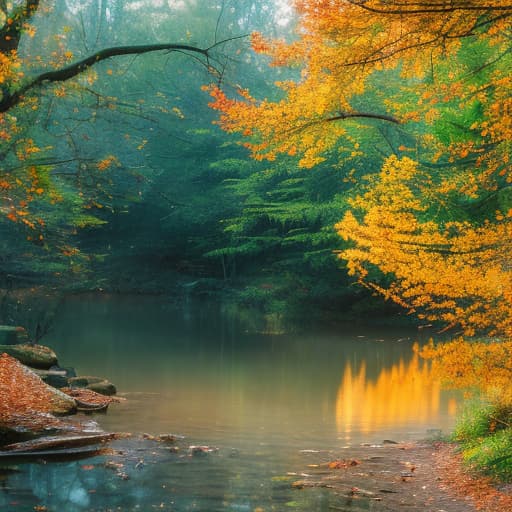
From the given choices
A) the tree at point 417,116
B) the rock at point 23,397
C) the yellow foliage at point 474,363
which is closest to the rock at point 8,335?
the rock at point 23,397

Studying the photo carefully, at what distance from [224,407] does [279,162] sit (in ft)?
54.9

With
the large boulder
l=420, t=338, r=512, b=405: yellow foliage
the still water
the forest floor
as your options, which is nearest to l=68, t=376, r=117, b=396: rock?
the still water

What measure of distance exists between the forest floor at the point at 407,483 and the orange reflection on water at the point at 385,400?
6.04 feet

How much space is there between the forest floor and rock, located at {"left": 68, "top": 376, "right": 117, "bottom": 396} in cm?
490

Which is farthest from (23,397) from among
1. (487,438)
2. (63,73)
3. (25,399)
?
Answer: (487,438)

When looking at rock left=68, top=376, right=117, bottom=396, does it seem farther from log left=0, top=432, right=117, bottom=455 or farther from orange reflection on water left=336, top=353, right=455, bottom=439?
orange reflection on water left=336, top=353, right=455, bottom=439

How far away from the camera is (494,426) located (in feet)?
29.0

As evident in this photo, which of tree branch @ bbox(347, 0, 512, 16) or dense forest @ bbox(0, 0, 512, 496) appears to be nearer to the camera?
tree branch @ bbox(347, 0, 512, 16)

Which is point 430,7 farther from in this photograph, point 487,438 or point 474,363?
point 487,438

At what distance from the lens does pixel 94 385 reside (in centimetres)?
1302

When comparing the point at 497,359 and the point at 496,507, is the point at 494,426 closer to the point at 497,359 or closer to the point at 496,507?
the point at 497,359

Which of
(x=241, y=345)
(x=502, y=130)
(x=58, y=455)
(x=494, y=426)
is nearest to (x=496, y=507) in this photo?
(x=494, y=426)

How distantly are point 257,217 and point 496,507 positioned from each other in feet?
74.3

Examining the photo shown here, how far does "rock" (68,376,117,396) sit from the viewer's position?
42.4 ft
